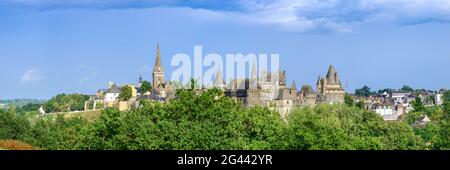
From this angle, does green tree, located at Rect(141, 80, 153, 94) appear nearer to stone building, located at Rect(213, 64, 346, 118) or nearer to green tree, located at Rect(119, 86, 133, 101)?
green tree, located at Rect(119, 86, 133, 101)

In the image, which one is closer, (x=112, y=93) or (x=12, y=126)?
(x=12, y=126)

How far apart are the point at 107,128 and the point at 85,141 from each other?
5.95 feet

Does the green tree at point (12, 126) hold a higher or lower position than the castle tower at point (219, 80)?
lower

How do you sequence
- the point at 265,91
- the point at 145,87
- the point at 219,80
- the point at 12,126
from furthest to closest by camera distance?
the point at 145,87
the point at 219,80
the point at 265,91
the point at 12,126

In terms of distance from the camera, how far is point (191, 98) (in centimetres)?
4138

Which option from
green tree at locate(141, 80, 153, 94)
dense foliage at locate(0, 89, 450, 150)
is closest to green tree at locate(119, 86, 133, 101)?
green tree at locate(141, 80, 153, 94)

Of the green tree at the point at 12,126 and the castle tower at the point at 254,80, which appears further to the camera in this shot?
the castle tower at the point at 254,80

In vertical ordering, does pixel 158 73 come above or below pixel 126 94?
above

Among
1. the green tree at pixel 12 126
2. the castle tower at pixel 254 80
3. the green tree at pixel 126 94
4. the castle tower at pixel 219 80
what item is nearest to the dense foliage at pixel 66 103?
the green tree at pixel 126 94

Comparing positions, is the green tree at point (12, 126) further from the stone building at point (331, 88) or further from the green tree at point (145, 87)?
the green tree at point (145, 87)

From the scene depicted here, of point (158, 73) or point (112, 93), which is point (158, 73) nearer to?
point (158, 73)

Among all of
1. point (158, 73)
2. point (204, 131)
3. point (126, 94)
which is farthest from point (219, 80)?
point (204, 131)

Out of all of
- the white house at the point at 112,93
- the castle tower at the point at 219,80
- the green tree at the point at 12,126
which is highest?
the castle tower at the point at 219,80
